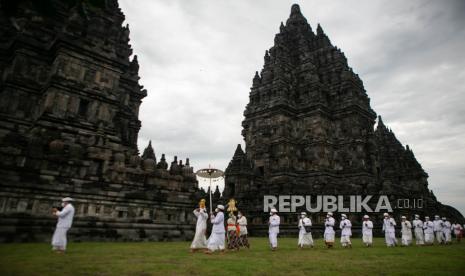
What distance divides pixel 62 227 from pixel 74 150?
21.2 feet

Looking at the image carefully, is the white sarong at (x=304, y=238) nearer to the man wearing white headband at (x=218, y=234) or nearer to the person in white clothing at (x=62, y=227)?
the man wearing white headband at (x=218, y=234)

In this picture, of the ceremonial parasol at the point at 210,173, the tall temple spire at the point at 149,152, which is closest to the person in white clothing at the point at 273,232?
the ceremonial parasol at the point at 210,173

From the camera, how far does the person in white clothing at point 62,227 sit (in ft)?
36.5

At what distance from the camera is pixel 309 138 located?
37.6 meters

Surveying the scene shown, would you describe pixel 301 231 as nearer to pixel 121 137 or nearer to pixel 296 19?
pixel 121 137

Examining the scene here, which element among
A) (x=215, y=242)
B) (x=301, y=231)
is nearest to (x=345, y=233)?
(x=301, y=231)

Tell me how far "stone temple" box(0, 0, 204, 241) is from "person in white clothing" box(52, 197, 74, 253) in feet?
12.1

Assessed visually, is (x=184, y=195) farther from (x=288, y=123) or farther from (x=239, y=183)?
(x=288, y=123)

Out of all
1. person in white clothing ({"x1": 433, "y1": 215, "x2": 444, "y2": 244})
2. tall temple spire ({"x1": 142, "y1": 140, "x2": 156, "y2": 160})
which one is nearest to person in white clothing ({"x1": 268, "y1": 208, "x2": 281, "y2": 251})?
person in white clothing ({"x1": 433, "y1": 215, "x2": 444, "y2": 244})

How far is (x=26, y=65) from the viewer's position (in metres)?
23.0

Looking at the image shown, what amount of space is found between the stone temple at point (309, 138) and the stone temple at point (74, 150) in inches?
476

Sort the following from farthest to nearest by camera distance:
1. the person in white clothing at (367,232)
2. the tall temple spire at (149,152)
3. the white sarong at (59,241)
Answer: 1. the tall temple spire at (149,152)
2. the person in white clothing at (367,232)
3. the white sarong at (59,241)

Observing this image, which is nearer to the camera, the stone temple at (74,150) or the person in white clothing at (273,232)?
the stone temple at (74,150)

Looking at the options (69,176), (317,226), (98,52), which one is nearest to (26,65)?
(98,52)
